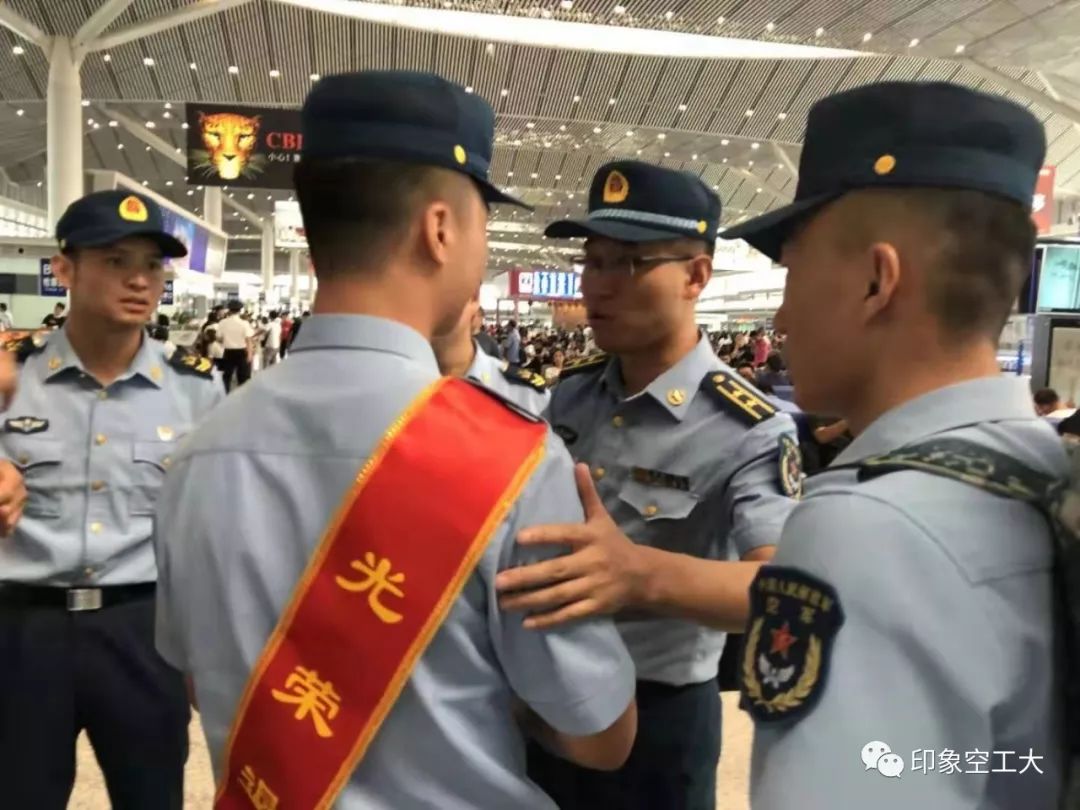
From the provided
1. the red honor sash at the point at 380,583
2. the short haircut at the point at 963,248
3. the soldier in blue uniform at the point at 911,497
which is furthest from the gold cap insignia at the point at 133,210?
the short haircut at the point at 963,248

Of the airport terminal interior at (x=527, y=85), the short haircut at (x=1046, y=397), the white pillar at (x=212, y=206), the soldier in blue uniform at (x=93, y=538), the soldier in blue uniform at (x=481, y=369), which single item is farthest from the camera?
the white pillar at (x=212, y=206)

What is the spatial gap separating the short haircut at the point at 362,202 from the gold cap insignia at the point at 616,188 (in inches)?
30.8

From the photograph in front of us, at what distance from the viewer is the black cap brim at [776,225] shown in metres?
0.92

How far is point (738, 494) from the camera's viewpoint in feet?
5.10

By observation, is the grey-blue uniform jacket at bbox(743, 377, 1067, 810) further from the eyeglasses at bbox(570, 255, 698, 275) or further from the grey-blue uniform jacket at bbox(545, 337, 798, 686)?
the eyeglasses at bbox(570, 255, 698, 275)

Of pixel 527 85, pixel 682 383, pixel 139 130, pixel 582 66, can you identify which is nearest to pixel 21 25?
pixel 527 85

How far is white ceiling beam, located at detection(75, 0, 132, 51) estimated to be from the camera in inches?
477

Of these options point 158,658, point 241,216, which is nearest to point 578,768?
point 158,658

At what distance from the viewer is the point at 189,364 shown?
2.33 meters

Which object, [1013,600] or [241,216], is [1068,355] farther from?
[241,216]

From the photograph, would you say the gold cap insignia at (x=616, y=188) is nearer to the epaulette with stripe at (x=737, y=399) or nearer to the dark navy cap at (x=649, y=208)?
the dark navy cap at (x=649, y=208)

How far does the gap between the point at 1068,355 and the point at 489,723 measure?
224 inches

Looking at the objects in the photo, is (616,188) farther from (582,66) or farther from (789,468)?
(582,66)

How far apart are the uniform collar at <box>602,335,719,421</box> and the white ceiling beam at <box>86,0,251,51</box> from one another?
1302 cm
